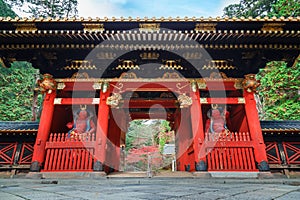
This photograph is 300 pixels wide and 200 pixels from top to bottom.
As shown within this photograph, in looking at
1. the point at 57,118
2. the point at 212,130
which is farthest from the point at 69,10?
the point at 212,130

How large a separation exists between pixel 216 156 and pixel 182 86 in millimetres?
2684

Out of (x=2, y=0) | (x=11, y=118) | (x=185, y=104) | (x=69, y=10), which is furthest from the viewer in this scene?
(x=69, y=10)

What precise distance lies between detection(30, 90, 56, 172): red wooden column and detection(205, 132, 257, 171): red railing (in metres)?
5.17

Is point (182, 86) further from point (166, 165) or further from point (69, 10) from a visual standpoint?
point (69, 10)

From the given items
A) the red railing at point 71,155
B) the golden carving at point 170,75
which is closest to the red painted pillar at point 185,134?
the golden carving at point 170,75

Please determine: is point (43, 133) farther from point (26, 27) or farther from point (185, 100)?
point (185, 100)

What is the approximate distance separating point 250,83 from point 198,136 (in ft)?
8.86

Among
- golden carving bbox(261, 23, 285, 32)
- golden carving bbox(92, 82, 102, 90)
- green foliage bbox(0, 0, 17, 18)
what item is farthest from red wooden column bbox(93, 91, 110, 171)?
green foliage bbox(0, 0, 17, 18)

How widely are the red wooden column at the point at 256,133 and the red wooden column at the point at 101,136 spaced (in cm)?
482

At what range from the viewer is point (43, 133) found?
20.5 feet

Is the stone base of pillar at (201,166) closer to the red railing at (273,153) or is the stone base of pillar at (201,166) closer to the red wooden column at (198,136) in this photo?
the red wooden column at (198,136)

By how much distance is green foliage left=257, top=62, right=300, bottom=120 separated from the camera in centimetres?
1262

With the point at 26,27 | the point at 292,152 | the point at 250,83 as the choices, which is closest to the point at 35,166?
the point at 26,27

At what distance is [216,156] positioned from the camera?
19.9 ft
